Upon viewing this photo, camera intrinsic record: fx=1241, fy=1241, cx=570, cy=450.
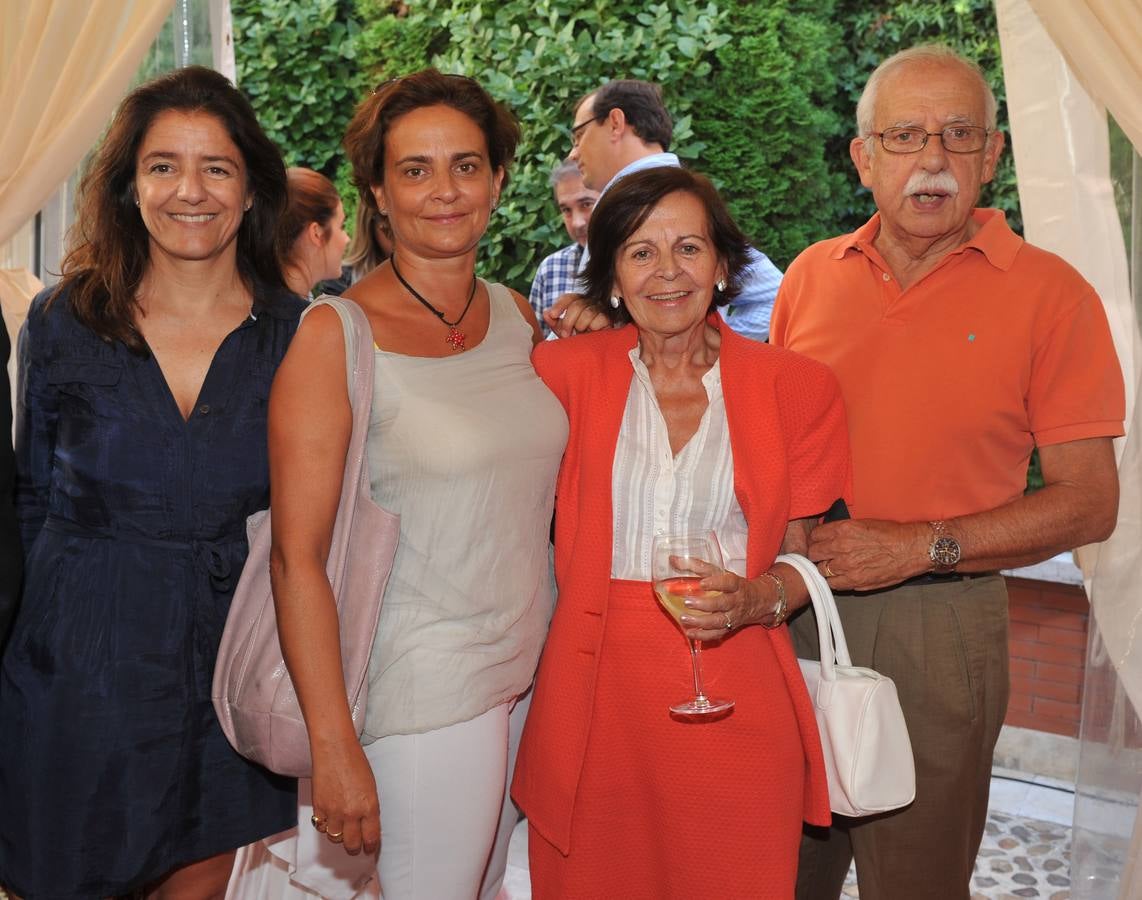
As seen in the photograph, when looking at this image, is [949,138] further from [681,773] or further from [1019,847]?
[1019,847]

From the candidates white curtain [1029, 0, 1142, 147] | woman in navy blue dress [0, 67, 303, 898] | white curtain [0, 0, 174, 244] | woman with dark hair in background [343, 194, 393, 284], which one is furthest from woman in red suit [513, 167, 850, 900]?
woman with dark hair in background [343, 194, 393, 284]

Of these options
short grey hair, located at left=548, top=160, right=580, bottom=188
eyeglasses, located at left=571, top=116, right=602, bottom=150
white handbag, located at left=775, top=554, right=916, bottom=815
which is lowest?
white handbag, located at left=775, top=554, right=916, bottom=815

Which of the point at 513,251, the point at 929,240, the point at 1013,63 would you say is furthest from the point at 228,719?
the point at 513,251

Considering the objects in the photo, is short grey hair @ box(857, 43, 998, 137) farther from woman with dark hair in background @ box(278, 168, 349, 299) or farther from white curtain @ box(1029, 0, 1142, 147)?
woman with dark hair in background @ box(278, 168, 349, 299)

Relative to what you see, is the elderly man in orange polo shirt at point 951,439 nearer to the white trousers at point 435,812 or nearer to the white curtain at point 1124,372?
the white curtain at point 1124,372

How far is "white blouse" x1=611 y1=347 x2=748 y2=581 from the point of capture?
7.48ft

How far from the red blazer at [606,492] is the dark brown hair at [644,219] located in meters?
0.13

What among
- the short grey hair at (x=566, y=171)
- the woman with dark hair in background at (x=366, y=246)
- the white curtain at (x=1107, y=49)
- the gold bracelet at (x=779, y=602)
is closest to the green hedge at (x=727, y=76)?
the short grey hair at (x=566, y=171)

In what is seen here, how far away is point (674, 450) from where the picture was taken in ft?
7.66

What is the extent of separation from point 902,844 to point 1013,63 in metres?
1.99

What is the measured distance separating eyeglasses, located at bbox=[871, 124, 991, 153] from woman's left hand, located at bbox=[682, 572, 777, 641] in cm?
98

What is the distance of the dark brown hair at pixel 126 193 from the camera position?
2.35 metres

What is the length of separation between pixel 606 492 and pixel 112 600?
93cm

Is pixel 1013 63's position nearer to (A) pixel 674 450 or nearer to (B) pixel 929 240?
(B) pixel 929 240
